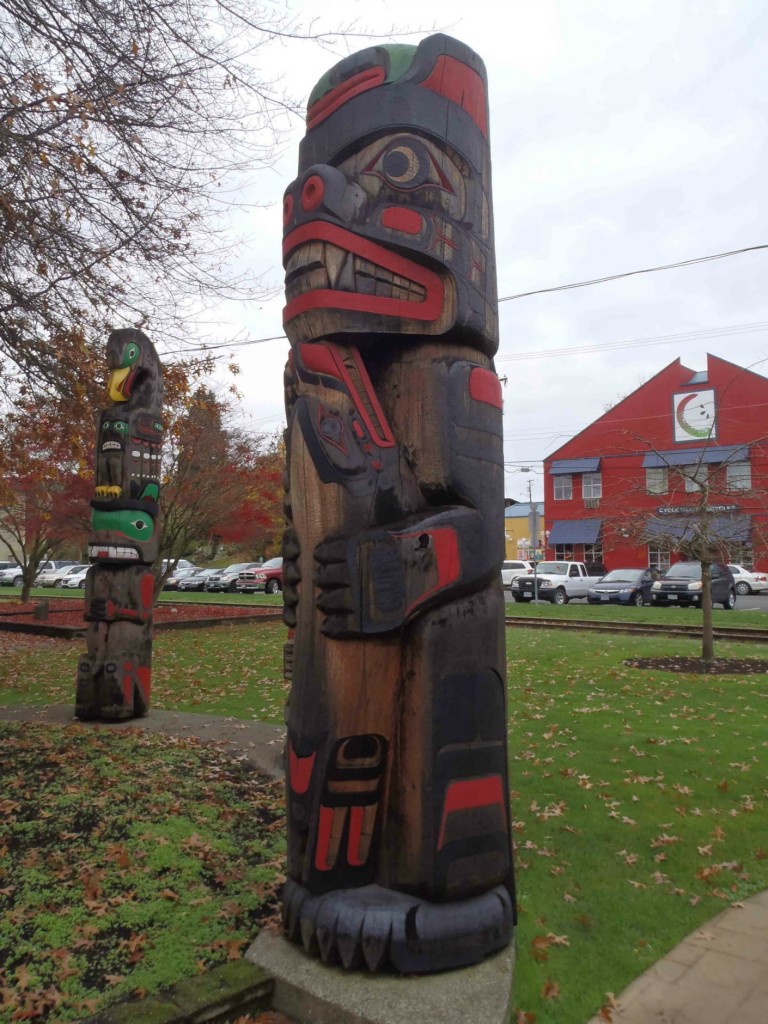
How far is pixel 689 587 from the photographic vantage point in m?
23.2

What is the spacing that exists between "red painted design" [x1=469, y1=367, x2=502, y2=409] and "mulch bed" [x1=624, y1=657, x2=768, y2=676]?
862 centimetres

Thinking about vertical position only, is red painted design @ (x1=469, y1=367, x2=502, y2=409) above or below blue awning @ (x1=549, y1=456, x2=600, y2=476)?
below

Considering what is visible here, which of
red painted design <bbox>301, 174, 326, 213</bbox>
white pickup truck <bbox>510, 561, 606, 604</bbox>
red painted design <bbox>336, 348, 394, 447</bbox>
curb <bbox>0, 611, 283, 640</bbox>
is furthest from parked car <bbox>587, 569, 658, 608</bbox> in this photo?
red painted design <bbox>301, 174, 326, 213</bbox>

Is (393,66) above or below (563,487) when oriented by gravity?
below

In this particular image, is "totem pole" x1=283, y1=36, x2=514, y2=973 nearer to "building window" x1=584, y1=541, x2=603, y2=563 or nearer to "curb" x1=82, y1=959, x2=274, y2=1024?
"curb" x1=82, y1=959, x2=274, y2=1024

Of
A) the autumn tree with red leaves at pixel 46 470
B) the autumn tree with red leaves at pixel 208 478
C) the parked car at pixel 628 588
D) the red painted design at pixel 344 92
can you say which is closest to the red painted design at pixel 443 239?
the red painted design at pixel 344 92

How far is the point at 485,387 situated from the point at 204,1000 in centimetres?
271

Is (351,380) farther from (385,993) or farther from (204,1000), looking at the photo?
(204,1000)

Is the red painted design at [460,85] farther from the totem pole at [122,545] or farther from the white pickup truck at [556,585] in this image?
the white pickup truck at [556,585]

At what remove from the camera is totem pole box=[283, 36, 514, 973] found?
2979 mm

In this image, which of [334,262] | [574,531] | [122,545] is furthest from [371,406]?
[574,531]

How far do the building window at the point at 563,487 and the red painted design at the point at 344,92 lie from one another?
36.1 metres

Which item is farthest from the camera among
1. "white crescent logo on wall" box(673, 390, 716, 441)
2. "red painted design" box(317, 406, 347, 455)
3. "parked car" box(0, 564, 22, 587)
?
"parked car" box(0, 564, 22, 587)

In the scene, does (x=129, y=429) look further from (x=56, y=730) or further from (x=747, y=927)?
(x=747, y=927)
